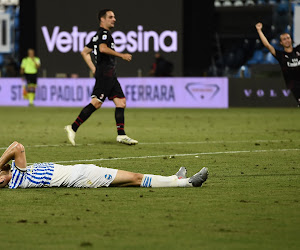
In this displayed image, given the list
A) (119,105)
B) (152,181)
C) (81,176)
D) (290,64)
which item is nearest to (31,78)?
(290,64)

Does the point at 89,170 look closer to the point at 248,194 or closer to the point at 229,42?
the point at 248,194

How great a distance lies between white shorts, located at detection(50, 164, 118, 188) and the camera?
917cm

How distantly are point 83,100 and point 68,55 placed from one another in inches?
134

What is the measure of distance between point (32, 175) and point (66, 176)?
1.20 feet

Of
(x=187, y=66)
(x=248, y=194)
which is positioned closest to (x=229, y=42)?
(x=187, y=66)

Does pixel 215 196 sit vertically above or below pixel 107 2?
below

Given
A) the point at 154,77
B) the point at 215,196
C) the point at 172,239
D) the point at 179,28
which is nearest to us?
the point at 172,239

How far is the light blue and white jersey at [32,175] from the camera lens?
30.0 feet

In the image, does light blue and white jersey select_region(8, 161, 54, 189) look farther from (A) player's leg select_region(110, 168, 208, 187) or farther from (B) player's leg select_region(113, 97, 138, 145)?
(B) player's leg select_region(113, 97, 138, 145)

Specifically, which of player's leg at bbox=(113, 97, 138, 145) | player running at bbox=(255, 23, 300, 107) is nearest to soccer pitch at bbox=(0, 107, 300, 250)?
player's leg at bbox=(113, 97, 138, 145)

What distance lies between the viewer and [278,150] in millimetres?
14234

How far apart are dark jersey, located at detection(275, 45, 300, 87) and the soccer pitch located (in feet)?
5.53

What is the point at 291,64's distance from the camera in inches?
710

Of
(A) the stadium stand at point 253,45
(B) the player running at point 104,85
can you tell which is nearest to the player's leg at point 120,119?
(B) the player running at point 104,85
